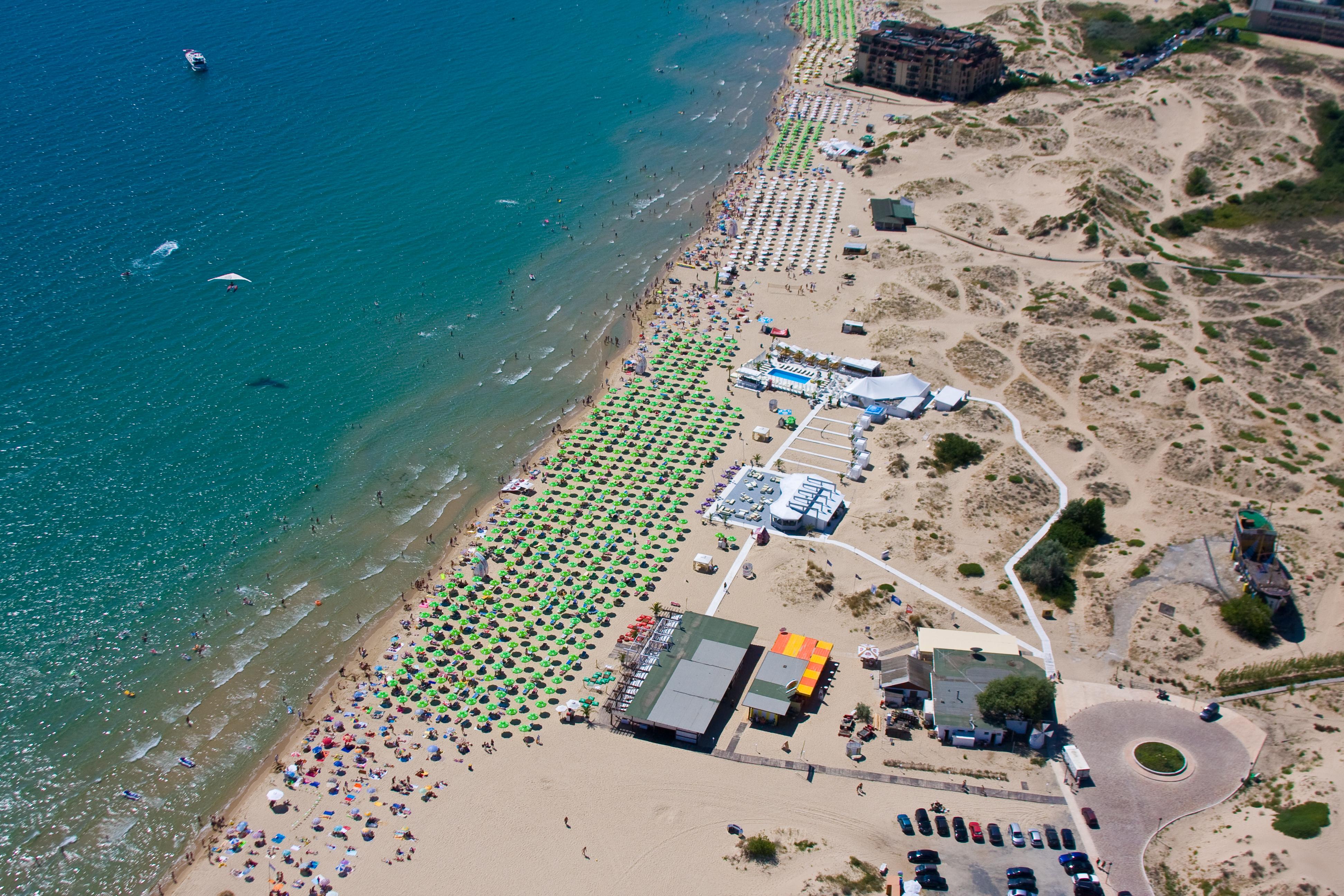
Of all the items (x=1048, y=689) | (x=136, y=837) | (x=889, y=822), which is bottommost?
(x=136, y=837)

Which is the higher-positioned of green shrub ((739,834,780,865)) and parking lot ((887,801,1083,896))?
parking lot ((887,801,1083,896))

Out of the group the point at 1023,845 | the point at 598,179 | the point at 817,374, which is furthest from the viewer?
the point at 598,179

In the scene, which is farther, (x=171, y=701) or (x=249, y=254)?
(x=249, y=254)

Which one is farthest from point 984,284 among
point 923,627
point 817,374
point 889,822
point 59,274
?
point 59,274

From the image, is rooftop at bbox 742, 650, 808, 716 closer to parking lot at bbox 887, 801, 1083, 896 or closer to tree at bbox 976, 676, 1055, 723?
parking lot at bbox 887, 801, 1083, 896

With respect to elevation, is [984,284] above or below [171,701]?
above

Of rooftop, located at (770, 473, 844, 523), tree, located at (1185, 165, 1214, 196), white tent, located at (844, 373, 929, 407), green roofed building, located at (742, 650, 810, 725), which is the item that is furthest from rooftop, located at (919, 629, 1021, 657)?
tree, located at (1185, 165, 1214, 196)

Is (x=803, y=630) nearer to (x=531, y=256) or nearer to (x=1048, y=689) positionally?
(x=1048, y=689)

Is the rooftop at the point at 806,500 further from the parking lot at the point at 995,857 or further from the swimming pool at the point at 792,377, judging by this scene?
the parking lot at the point at 995,857
